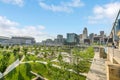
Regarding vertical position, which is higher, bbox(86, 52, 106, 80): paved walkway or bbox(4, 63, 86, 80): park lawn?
bbox(86, 52, 106, 80): paved walkway

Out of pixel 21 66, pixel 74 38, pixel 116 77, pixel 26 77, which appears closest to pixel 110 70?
pixel 116 77

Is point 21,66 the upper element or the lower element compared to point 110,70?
lower

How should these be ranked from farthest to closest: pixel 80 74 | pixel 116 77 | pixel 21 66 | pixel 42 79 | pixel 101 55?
pixel 101 55, pixel 21 66, pixel 42 79, pixel 80 74, pixel 116 77

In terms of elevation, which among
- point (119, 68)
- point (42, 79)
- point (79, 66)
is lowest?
point (42, 79)

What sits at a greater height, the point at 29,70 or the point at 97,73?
the point at 97,73

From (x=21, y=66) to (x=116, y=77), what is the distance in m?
44.1

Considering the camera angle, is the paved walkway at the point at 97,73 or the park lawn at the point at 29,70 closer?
the paved walkway at the point at 97,73

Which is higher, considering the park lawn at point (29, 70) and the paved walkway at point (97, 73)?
the paved walkway at point (97, 73)

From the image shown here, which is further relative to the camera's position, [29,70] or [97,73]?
[29,70]

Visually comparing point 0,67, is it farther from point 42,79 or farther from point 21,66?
point 42,79

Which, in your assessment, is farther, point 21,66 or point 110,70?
point 21,66

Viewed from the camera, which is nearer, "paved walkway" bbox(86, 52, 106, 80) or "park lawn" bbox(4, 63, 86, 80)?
"paved walkway" bbox(86, 52, 106, 80)

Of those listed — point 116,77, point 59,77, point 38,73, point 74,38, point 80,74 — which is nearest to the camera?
point 116,77

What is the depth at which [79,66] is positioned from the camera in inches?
1661
